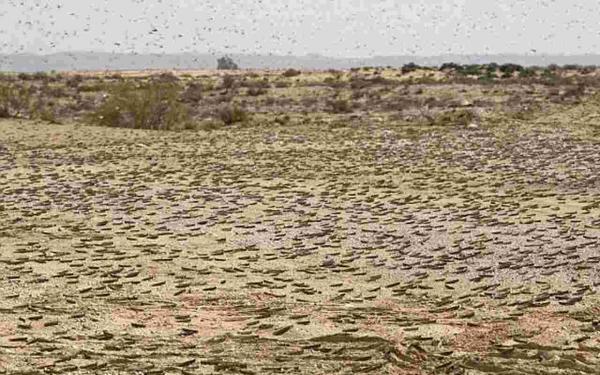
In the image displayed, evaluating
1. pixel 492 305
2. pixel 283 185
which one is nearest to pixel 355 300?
pixel 492 305

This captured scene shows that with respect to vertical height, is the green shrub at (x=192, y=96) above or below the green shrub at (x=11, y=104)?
below

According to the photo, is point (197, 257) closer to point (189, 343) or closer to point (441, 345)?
point (189, 343)

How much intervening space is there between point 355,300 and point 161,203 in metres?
9.12

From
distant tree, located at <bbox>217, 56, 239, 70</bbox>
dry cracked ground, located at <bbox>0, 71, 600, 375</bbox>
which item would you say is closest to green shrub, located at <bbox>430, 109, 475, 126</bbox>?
dry cracked ground, located at <bbox>0, 71, 600, 375</bbox>

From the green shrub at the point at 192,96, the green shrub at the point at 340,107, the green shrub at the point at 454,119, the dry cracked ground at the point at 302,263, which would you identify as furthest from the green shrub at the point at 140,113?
the green shrub at the point at 192,96

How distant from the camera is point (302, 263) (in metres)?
13.3

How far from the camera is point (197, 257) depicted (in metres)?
13.8

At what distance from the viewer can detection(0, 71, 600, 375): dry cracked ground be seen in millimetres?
8594

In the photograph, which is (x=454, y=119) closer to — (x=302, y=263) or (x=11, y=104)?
(x=11, y=104)

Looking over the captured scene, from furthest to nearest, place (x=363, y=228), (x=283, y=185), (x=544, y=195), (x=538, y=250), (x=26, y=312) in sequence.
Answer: (x=283, y=185) < (x=544, y=195) < (x=363, y=228) < (x=538, y=250) < (x=26, y=312)

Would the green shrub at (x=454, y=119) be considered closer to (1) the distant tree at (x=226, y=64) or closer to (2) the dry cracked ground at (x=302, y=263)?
(2) the dry cracked ground at (x=302, y=263)

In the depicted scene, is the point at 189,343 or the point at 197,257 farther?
the point at 197,257

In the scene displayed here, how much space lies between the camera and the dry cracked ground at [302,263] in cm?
859

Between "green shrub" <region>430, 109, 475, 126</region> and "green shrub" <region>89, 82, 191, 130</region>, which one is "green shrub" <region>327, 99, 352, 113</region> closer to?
"green shrub" <region>430, 109, 475, 126</region>
